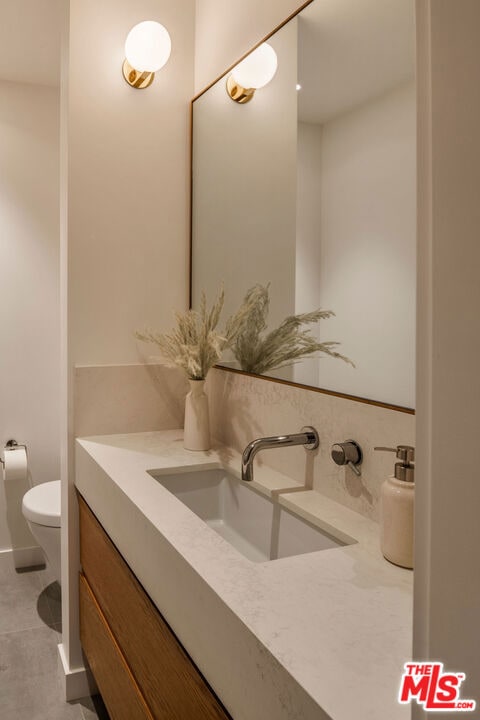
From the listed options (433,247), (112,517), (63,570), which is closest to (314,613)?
(433,247)

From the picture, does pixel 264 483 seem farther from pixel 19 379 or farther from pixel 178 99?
pixel 19 379

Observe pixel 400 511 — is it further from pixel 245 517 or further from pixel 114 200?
pixel 114 200

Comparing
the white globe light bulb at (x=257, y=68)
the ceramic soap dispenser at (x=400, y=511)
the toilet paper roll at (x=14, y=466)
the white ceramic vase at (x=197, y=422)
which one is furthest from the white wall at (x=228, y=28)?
the toilet paper roll at (x=14, y=466)

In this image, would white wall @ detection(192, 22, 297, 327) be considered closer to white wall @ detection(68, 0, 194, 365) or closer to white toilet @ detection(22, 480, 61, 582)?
Result: white wall @ detection(68, 0, 194, 365)

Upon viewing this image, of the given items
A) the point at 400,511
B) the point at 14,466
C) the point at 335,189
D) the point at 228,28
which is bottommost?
the point at 14,466

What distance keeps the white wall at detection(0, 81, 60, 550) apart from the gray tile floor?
13.3 inches

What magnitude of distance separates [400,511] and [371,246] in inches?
21.4

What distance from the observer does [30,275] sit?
2.84 metres

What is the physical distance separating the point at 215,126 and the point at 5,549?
230 cm

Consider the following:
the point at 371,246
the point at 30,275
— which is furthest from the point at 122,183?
the point at 30,275

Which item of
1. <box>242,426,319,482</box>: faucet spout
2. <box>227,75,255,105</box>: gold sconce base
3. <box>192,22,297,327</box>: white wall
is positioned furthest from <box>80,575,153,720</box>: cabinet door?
<box>227,75,255,105</box>: gold sconce base

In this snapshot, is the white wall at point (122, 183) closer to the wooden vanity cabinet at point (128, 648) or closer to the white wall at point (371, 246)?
the wooden vanity cabinet at point (128, 648)

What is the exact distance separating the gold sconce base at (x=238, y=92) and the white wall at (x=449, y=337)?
1.34 meters

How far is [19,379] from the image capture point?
2.85m
